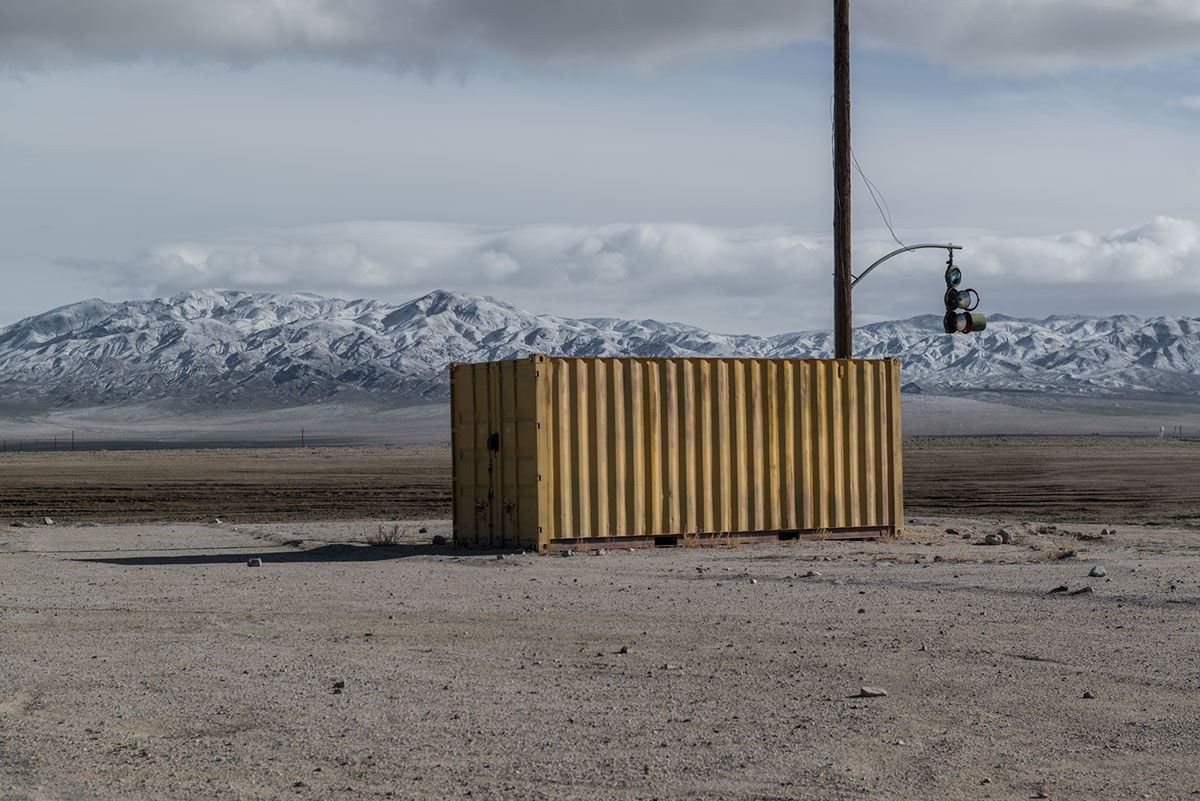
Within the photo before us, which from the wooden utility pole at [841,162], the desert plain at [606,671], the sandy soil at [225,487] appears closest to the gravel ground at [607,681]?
the desert plain at [606,671]

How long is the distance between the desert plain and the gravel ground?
0.03 metres

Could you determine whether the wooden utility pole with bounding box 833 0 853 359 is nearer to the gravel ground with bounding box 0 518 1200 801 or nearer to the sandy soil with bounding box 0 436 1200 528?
the gravel ground with bounding box 0 518 1200 801

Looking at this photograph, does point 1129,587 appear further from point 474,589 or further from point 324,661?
point 324,661

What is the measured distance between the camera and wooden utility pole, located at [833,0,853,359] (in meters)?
20.6

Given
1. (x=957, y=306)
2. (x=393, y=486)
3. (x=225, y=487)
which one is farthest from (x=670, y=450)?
(x=225, y=487)

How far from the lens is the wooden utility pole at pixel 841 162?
20.6 m

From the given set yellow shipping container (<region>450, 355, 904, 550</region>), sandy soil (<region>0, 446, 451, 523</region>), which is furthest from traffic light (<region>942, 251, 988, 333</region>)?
sandy soil (<region>0, 446, 451, 523</region>)

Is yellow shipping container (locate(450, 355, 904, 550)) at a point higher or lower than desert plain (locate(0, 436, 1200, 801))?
higher

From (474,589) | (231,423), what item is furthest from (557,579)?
(231,423)

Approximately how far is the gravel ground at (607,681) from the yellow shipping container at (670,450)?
5.70ft

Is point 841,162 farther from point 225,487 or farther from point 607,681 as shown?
point 225,487

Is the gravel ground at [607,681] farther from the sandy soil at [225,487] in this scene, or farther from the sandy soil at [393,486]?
the sandy soil at [225,487]

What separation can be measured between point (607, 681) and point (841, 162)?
43.1 feet

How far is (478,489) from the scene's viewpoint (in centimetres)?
1930
